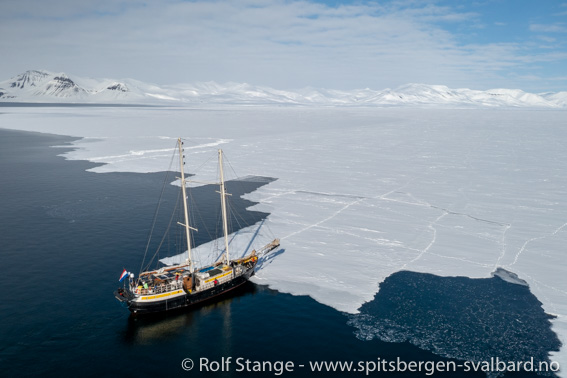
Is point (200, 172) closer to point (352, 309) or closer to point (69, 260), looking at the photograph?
point (69, 260)

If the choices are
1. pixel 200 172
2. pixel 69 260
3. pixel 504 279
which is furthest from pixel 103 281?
pixel 200 172

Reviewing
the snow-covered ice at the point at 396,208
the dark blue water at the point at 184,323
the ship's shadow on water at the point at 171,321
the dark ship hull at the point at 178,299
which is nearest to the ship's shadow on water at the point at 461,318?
the dark blue water at the point at 184,323

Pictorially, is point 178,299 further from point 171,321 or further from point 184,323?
point 184,323

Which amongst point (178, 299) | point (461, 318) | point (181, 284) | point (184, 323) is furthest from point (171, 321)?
point (461, 318)

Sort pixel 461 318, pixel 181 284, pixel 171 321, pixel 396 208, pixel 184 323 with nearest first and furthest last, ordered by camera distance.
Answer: pixel 461 318 < pixel 184 323 < pixel 171 321 < pixel 181 284 < pixel 396 208

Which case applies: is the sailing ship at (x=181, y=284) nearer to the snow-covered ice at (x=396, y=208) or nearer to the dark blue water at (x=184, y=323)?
the dark blue water at (x=184, y=323)
